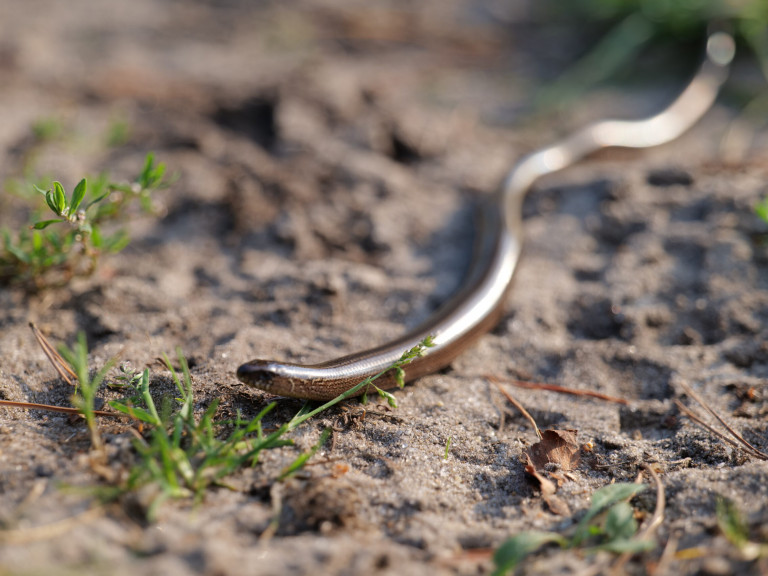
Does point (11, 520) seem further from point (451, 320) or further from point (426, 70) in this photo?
point (426, 70)

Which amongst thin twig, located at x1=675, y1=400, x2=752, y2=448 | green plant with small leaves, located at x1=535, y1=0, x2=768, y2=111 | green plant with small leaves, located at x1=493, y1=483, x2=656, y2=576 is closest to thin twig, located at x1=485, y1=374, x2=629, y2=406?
thin twig, located at x1=675, y1=400, x2=752, y2=448

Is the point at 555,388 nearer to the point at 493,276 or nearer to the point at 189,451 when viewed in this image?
the point at 493,276

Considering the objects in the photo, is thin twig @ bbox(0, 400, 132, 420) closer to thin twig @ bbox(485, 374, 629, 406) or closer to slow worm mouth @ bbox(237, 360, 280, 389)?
slow worm mouth @ bbox(237, 360, 280, 389)

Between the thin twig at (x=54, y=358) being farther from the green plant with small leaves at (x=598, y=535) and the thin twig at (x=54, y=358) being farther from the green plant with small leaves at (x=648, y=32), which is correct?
the green plant with small leaves at (x=648, y=32)

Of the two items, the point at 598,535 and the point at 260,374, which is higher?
the point at 260,374

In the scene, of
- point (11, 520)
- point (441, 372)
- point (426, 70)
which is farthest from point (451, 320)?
point (426, 70)

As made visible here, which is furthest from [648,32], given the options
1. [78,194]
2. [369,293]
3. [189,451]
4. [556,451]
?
[189,451]
